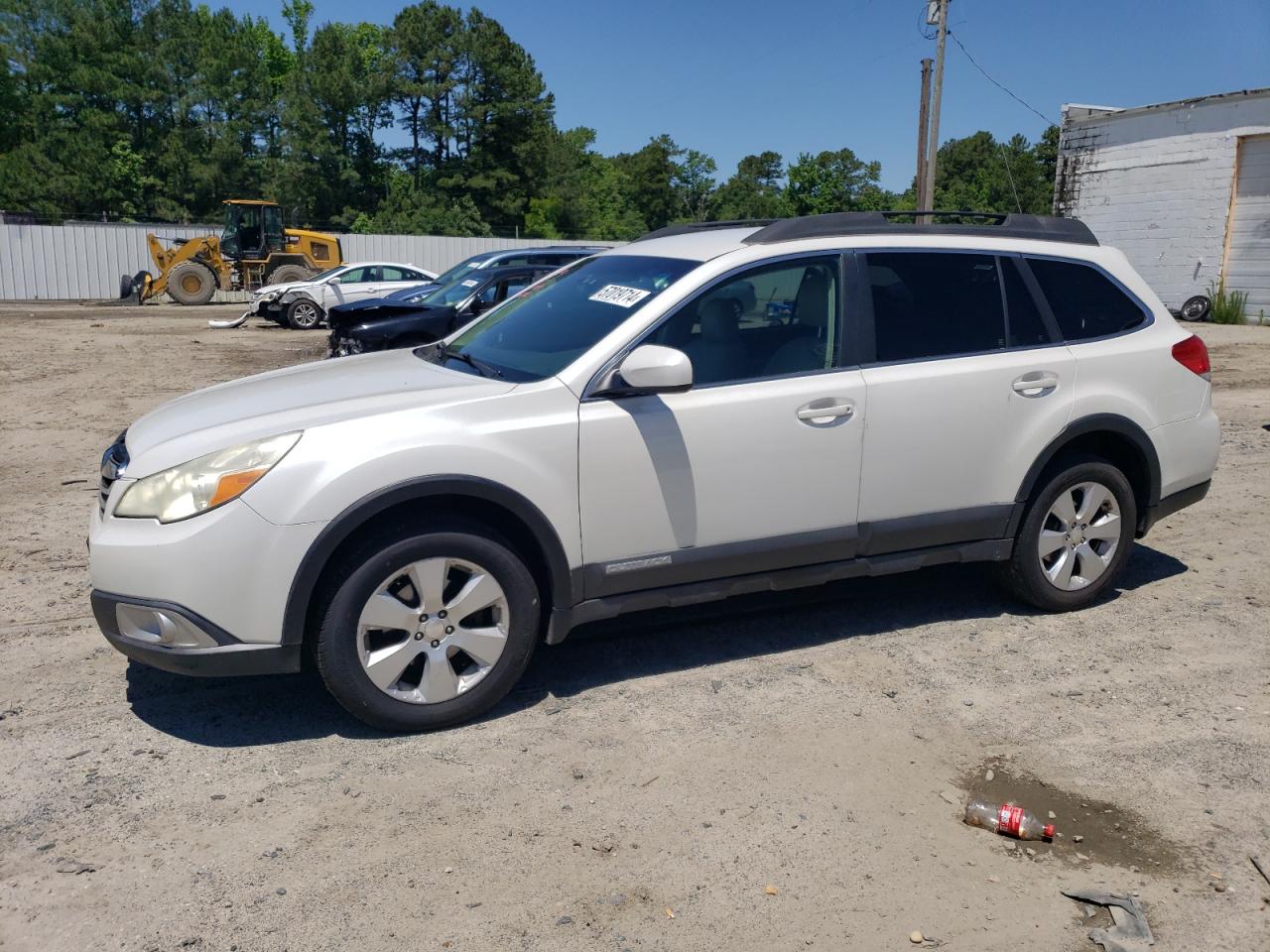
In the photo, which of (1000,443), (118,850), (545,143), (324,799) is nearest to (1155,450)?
(1000,443)

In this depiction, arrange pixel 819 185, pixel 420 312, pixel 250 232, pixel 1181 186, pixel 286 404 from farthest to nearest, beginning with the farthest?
pixel 819 185, pixel 250 232, pixel 1181 186, pixel 420 312, pixel 286 404

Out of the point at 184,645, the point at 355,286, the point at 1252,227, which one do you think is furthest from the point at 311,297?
the point at 1252,227

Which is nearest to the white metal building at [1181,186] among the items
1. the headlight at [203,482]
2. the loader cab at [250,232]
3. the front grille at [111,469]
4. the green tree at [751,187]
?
the loader cab at [250,232]

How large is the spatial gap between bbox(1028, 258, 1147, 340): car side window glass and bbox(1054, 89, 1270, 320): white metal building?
22.0 metres

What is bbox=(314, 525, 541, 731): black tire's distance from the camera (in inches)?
151

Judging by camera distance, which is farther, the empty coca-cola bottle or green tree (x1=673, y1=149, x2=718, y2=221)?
green tree (x1=673, y1=149, x2=718, y2=221)

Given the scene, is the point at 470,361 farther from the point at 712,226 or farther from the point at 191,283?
the point at 191,283

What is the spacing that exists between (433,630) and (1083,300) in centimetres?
352

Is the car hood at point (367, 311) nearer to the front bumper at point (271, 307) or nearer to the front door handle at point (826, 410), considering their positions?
the front door handle at point (826, 410)

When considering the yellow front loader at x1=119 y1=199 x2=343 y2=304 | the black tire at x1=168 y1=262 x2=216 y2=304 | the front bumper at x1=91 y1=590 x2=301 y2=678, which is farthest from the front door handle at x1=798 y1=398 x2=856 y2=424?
the black tire at x1=168 y1=262 x2=216 y2=304

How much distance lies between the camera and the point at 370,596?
3.86 metres

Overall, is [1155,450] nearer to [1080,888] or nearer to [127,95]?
[1080,888]

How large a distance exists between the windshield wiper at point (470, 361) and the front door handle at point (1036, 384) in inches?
92.5

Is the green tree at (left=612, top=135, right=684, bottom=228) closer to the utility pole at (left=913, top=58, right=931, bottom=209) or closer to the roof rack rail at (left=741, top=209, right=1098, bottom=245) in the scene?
the utility pole at (left=913, top=58, right=931, bottom=209)
